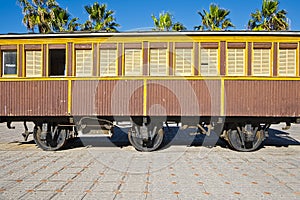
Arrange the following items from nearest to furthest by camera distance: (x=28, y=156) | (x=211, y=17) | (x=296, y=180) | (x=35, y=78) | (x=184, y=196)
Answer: (x=184, y=196), (x=296, y=180), (x=28, y=156), (x=35, y=78), (x=211, y=17)

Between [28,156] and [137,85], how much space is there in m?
4.13

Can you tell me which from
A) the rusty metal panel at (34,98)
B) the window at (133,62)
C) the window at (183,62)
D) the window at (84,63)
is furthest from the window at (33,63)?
the window at (183,62)

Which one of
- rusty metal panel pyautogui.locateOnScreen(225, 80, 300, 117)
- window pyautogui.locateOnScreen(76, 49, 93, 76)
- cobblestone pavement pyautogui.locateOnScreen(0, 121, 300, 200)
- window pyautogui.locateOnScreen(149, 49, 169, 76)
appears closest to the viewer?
cobblestone pavement pyautogui.locateOnScreen(0, 121, 300, 200)

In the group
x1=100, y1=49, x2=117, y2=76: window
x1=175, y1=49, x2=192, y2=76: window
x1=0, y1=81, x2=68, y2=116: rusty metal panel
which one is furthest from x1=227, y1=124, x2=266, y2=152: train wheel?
x1=0, y1=81, x2=68, y2=116: rusty metal panel

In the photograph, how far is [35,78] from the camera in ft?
32.4

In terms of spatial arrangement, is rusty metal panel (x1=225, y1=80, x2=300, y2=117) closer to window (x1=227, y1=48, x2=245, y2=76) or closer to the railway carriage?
the railway carriage

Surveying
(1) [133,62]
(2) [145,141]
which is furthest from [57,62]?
(2) [145,141]

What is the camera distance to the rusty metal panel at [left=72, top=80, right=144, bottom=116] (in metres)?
9.77

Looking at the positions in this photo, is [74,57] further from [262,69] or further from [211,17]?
[211,17]

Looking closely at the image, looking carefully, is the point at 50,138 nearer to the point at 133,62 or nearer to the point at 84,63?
the point at 84,63

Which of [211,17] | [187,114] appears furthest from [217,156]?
[211,17]

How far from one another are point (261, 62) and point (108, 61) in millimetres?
5263

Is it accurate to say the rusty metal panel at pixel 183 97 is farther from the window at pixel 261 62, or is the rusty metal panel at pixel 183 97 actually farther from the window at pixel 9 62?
the window at pixel 9 62

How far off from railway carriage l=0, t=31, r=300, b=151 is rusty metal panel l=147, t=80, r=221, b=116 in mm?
33
